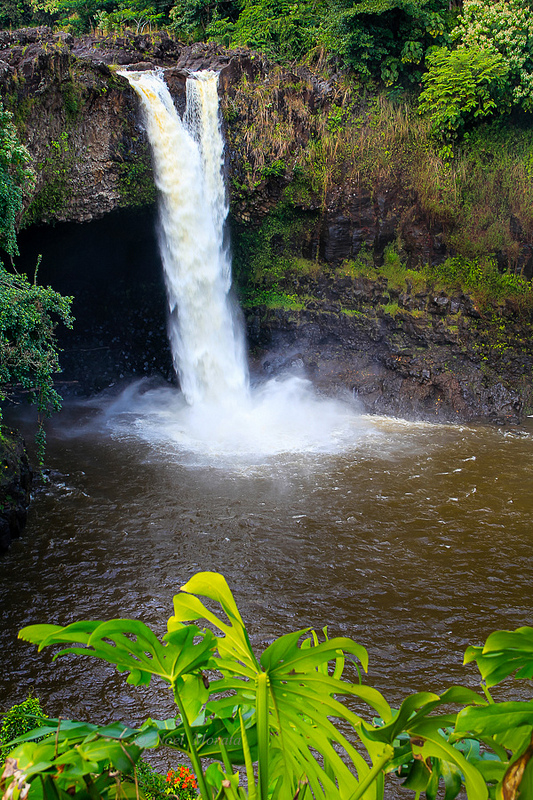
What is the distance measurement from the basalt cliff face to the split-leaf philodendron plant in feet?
35.0

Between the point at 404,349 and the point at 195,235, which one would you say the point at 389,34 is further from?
the point at 404,349

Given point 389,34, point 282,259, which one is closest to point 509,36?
point 389,34

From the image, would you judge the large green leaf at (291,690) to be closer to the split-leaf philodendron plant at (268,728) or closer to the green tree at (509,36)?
the split-leaf philodendron plant at (268,728)

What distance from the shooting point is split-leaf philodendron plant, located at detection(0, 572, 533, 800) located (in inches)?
34.4

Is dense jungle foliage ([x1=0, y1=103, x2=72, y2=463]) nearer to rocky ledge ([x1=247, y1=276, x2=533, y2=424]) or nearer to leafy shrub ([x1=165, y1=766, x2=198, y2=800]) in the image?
leafy shrub ([x1=165, y1=766, x2=198, y2=800])

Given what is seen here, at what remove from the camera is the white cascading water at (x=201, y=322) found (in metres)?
10.8

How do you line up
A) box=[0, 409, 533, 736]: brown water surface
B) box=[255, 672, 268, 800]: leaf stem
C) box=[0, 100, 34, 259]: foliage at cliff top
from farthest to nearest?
1. box=[0, 100, 34, 259]: foliage at cliff top
2. box=[0, 409, 533, 736]: brown water surface
3. box=[255, 672, 268, 800]: leaf stem

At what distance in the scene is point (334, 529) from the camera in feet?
22.6

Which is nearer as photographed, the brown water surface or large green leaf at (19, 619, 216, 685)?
large green leaf at (19, 619, 216, 685)

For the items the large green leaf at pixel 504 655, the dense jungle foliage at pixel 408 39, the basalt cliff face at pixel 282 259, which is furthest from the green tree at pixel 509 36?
the large green leaf at pixel 504 655

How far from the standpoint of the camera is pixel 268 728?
93cm

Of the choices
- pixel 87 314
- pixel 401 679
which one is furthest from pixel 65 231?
pixel 401 679

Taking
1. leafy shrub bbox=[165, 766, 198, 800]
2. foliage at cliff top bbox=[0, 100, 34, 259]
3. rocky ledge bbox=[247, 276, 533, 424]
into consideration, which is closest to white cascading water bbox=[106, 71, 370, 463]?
rocky ledge bbox=[247, 276, 533, 424]

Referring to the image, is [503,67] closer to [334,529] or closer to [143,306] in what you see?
[143,306]
